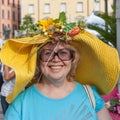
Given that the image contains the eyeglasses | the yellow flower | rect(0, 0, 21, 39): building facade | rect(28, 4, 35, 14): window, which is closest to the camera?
the eyeglasses

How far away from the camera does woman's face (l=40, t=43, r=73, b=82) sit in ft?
10.3

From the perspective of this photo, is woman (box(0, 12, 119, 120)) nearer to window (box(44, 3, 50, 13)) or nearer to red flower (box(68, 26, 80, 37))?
red flower (box(68, 26, 80, 37))

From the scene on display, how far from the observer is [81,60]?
347 centimetres

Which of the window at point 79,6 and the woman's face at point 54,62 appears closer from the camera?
the woman's face at point 54,62

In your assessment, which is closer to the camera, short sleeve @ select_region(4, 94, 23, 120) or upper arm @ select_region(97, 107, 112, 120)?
short sleeve @ select_region(4, 94, 23, 120)

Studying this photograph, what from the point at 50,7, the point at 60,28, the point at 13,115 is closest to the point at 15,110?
the point at 13,115

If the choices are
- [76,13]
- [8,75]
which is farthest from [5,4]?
[8,75]

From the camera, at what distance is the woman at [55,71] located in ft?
10.1

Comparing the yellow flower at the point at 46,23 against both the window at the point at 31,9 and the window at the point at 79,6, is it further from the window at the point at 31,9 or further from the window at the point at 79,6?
the window at the point at 79,6

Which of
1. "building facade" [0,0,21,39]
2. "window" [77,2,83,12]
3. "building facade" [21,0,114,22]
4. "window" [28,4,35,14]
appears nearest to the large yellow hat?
"building facade" [21,0,114,22]

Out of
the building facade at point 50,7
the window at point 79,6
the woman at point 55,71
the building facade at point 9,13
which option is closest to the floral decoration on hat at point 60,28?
the woman at point 55,71

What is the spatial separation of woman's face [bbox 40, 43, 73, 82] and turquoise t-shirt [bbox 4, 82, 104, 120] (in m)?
0.13

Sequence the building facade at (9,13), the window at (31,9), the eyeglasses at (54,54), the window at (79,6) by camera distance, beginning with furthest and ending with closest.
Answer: the building facade at (9,13), the window at (79,6), the window at (31,9), the eyeglasses at (54,54)

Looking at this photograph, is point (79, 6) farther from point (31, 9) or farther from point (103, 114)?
point (103, 114)
